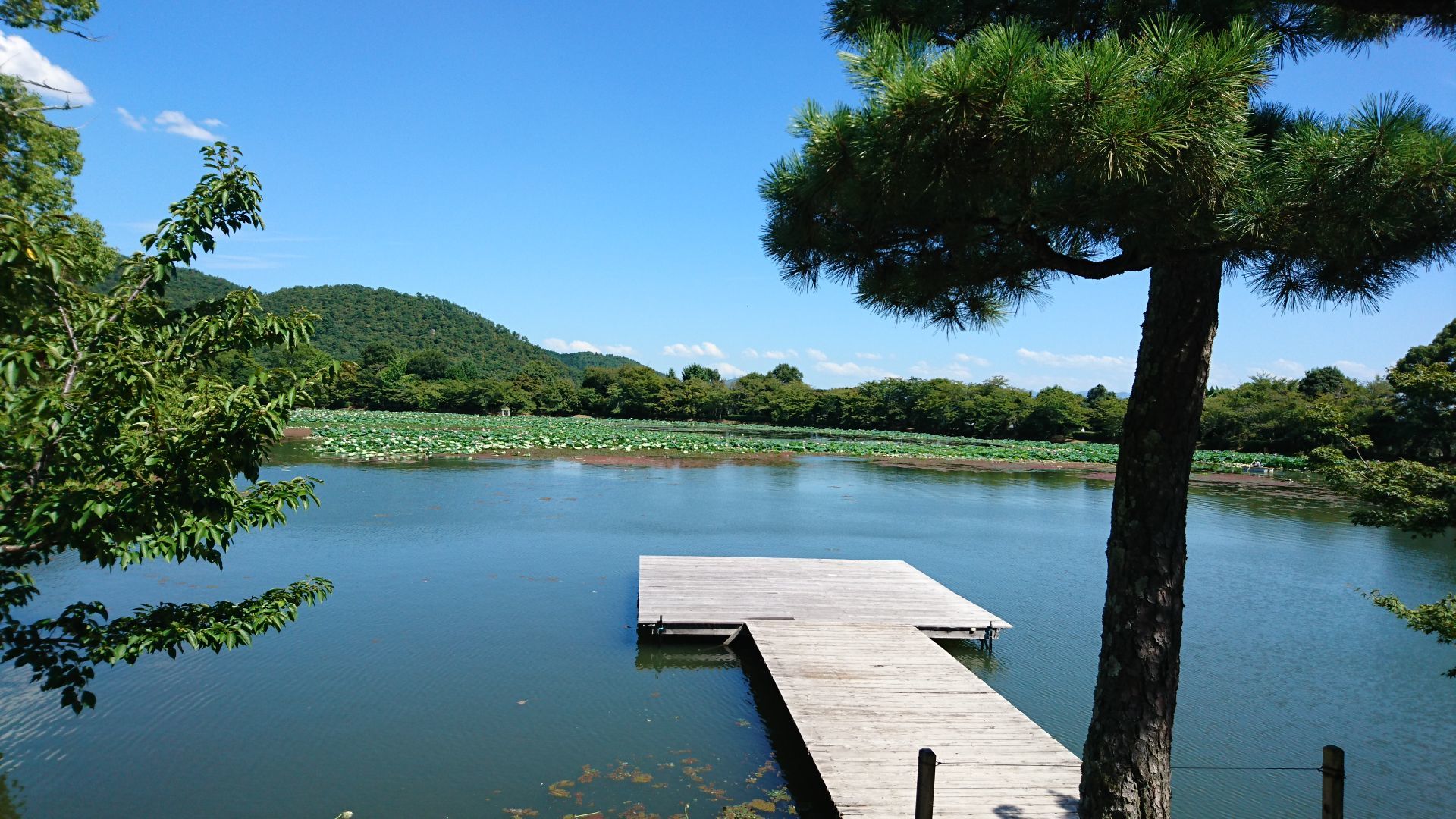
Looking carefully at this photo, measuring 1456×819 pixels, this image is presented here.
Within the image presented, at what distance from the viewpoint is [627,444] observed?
Answer: 3475 cm

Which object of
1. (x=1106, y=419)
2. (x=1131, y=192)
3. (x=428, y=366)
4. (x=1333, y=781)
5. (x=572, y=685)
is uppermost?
(x=428, y=366)

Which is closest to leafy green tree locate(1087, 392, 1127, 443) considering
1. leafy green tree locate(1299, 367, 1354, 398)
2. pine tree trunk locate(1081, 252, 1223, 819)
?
leafy green tree locate(1299, 367, 1354, 398)

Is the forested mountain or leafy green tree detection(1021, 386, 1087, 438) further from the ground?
the forested mountain

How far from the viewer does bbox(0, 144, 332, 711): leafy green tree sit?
2.36m

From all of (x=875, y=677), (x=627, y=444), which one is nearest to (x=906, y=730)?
(x=875, y=677)

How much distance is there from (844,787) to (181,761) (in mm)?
4679

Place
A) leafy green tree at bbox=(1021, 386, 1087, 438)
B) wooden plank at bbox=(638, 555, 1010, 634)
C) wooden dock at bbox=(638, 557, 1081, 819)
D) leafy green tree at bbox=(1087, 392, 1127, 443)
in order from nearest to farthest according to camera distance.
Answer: wooden dock at bbox=(638, 557, 1081, 819) < wooden plank at bbox=(638, 555, 1010, 634) < leafy green tree at bbox=(1087, 392, 1127, 443) < leafy green tree at bbox=(1021, 386, 1087, 438)

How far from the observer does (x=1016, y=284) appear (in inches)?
141

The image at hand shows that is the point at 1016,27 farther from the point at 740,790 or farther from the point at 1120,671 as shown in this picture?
the point at 740,790

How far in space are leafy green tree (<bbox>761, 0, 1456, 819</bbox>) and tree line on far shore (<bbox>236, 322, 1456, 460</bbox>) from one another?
4427 centimetres

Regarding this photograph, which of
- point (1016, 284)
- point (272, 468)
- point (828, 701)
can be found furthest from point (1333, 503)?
point (272, 468)

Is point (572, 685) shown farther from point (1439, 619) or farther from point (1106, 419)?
point (1106, 419)

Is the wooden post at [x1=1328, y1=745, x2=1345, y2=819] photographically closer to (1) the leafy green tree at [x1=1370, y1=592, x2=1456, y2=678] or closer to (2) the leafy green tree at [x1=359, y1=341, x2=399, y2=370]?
(1) the leafy green tree at [x1=1370, y1=592, x2=1456, y2=678]

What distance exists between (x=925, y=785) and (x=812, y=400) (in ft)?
207
